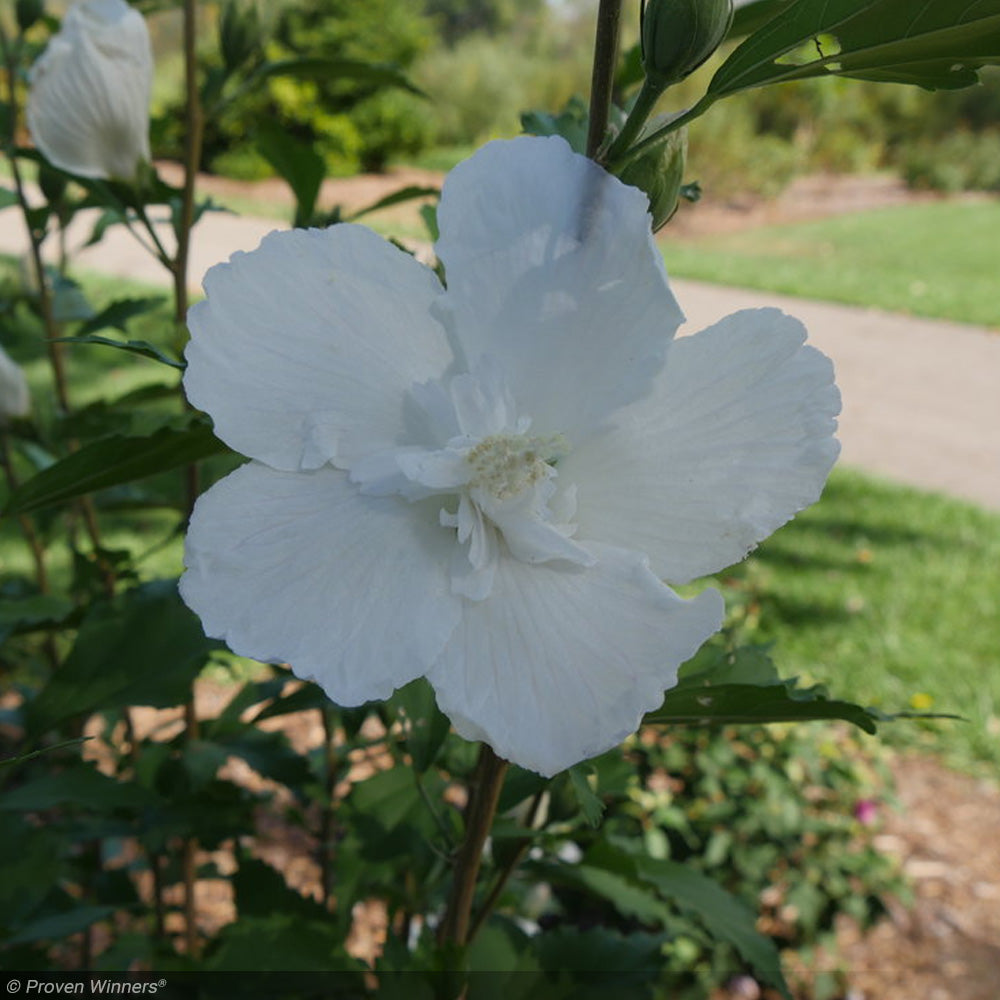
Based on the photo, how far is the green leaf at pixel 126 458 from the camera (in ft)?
2.54

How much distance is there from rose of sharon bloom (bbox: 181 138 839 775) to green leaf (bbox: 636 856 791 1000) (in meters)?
0.57

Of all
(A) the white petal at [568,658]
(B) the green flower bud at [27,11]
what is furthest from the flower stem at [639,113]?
(B) the green flower bud at [27,11]

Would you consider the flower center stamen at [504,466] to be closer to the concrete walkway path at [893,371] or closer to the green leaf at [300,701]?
the green leaf at [300,701]

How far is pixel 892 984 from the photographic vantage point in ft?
7.22

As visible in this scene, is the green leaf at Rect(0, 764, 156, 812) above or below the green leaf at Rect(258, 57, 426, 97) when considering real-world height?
below

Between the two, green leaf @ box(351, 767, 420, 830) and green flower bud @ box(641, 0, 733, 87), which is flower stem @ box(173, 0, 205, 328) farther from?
green flower bud @ box(641, 0, 733, 87)

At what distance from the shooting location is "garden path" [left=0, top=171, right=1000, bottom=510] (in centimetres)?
509

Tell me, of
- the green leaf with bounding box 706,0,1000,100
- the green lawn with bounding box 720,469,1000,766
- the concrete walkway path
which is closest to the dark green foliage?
the concrete walkway path

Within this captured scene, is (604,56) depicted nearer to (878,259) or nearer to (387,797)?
(387,797)

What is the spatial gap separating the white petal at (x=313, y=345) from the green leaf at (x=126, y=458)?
16cm

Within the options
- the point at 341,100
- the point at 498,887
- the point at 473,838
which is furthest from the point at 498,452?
the point at 341,100

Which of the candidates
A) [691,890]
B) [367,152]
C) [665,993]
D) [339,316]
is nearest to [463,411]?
[339,316]

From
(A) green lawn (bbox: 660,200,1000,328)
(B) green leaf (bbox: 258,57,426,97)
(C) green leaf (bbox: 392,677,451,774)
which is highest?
(B) green leaf (bbox: 258,57,426,97)

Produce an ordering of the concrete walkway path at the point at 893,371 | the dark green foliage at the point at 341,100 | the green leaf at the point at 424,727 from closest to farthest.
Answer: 1. the green leaf at the point at 424,727
2. the concrete walkway path at the point at 893,371
3. the dark green foliage at the point at 341,100
